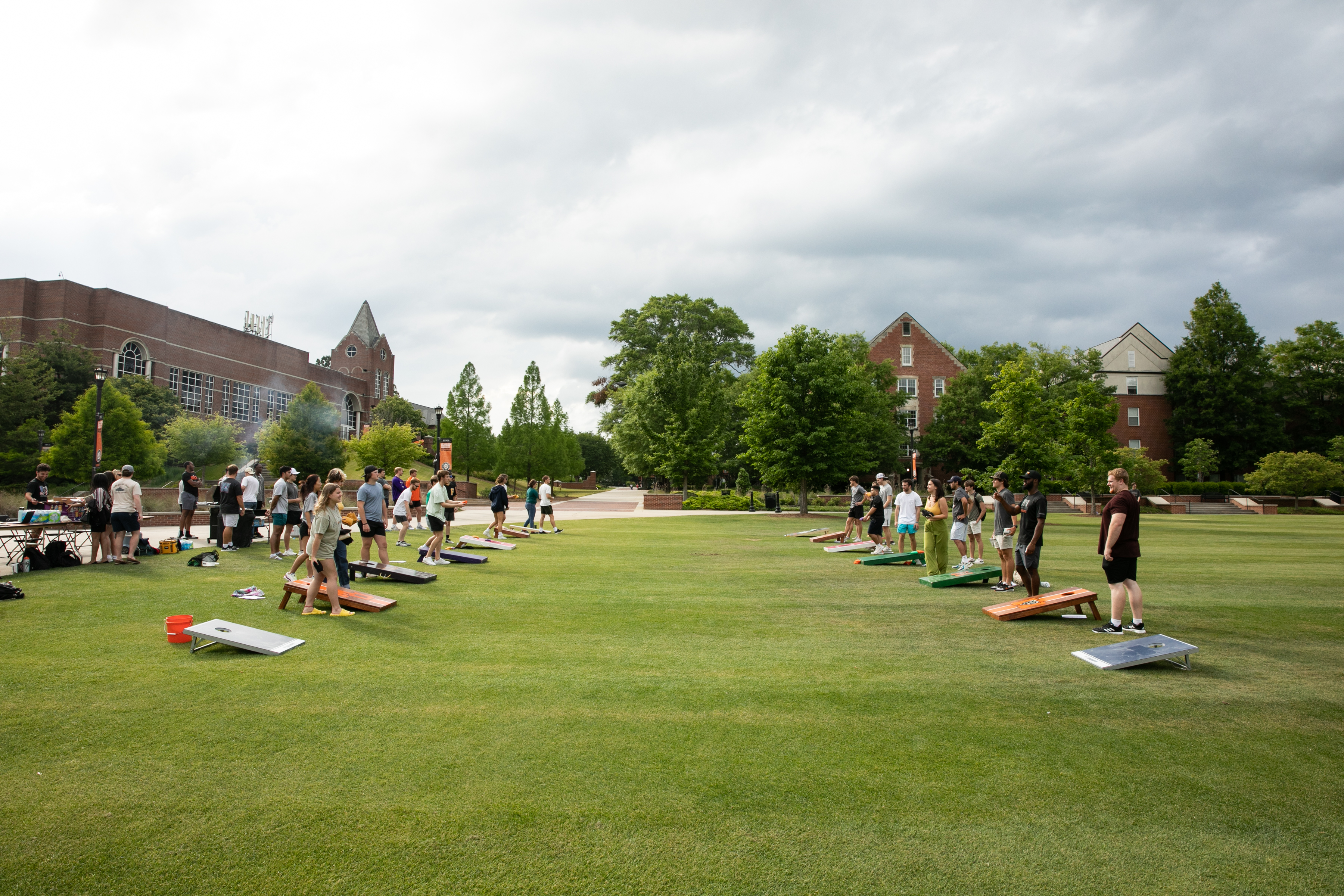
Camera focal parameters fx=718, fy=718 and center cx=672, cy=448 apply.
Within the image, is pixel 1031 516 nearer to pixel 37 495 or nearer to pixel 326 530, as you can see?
pixel 326 530

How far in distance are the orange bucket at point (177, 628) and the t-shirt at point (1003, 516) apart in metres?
12.0

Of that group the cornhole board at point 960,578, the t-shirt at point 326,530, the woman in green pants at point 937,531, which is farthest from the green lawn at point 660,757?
the woman in green pants at point 937,531

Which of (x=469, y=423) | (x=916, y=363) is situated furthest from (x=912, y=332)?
(x=469, y=423)

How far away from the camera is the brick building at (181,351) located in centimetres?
5200

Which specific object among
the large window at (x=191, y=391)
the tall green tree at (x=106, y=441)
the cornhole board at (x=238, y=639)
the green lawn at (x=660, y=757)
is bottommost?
the green lawn at (x=660, y=757)

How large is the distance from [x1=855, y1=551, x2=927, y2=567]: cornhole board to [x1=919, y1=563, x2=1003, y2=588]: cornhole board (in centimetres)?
270

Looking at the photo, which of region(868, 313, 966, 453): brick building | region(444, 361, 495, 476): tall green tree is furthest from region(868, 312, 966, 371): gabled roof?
region(444, 361, 495, 476): tall green tree

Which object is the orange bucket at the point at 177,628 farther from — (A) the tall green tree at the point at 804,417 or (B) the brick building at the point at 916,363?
(B) the brick building at the point at 916,363

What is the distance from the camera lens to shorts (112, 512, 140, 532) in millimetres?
14422

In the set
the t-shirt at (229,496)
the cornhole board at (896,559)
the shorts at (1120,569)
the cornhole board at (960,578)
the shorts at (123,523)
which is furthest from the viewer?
the t-shirt at (229,496)

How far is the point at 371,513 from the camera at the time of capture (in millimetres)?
13734

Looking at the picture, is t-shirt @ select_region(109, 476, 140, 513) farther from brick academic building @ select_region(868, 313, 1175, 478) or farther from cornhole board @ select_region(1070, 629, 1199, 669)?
brick academic building @ select_region(868, 313, 1175, 478)

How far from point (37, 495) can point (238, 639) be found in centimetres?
1308

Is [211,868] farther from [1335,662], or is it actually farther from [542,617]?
[1335,662]
